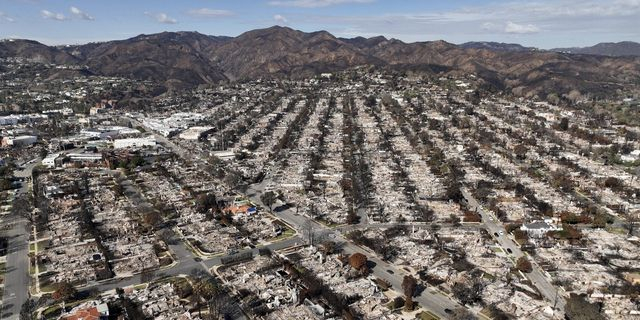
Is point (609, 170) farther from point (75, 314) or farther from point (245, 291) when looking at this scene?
point (75, 314)

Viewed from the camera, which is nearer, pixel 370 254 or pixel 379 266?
pixel 379 266

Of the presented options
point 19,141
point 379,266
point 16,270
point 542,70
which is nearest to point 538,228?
point 379,266

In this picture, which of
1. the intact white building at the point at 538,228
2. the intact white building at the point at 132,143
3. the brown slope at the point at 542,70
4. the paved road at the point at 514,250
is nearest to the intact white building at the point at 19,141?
the intact white building at the point at 132,143

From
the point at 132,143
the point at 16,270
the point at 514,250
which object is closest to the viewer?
the point at 16,270

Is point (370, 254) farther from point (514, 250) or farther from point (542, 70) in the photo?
point (542, 70)

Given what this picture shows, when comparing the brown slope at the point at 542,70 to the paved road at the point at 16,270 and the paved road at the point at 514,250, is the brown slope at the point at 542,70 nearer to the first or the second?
the paved road at the point at 514,250

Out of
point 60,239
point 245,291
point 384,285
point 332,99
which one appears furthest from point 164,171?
point 332,99

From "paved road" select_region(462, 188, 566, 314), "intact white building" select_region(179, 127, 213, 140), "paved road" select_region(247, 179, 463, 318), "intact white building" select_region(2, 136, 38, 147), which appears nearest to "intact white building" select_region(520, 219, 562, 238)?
"paved road" select_region(462, 188, 566, 314)

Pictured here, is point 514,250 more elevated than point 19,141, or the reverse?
point 19,141

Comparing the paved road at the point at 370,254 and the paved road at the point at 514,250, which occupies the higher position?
the paved road at the point at 370,254
